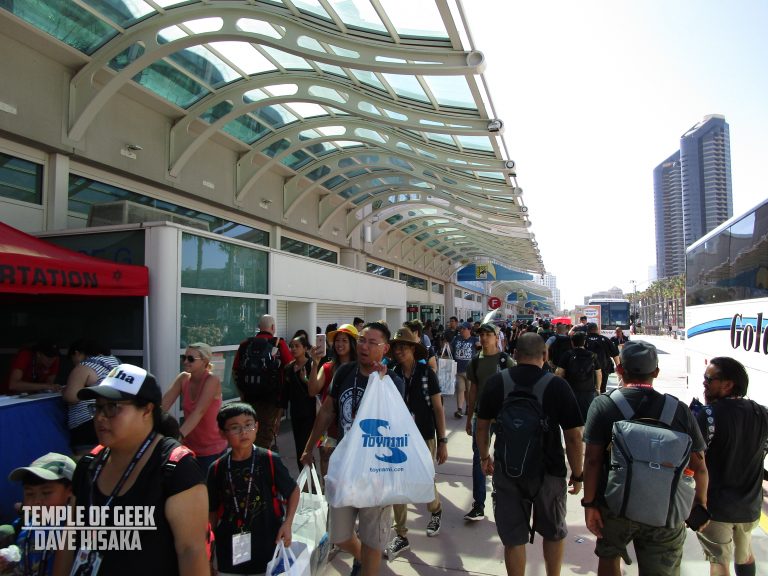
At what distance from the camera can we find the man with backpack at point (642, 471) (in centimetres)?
251

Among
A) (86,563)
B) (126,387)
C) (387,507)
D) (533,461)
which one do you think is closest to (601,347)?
(533,461)

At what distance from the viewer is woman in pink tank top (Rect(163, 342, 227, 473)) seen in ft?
12.9

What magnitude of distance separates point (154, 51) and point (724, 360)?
8963 millimetres

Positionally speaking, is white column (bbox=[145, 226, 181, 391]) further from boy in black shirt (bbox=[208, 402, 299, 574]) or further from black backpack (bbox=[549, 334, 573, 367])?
black backpack (bbox=[549, 334, 573, 367])

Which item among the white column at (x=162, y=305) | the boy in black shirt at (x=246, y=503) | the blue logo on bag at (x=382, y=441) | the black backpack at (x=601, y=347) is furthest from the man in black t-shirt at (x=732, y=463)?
the white column at (x=162, y=305)

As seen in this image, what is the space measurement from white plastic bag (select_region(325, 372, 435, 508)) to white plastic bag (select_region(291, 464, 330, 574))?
0.99ft

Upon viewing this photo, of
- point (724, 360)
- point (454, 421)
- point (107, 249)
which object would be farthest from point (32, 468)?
point (454, 421)

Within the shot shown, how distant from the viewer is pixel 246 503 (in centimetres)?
267

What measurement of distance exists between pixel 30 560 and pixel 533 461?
2.75 metres

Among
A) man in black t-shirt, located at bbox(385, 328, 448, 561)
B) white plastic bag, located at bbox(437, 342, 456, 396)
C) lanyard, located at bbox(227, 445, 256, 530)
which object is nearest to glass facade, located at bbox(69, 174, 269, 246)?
man in black t-shirt, located at bbox(385, 328, 448, 561)

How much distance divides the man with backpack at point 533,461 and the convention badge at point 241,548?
5.15 feet

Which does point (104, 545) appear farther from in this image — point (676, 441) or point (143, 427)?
point (676, 441)

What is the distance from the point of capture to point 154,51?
8.02 meters

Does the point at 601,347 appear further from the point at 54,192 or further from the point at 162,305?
the point at 54,192
